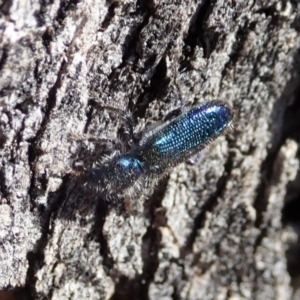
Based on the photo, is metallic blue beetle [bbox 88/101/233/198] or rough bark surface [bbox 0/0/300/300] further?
metallic blue beetle [bbox 88/101/233/198]

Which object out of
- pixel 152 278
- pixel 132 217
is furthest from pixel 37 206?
pixel 152 278

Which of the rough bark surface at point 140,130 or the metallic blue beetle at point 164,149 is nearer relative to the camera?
the rough bark surface at point 140,130

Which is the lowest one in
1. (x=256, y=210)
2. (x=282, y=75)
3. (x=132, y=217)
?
(x=132, y=217)

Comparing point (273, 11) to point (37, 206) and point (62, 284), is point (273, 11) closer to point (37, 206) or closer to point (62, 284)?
point (37, 206)
